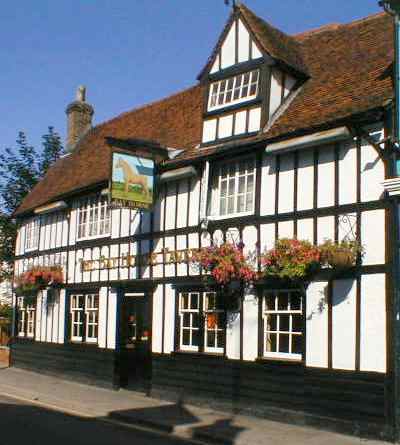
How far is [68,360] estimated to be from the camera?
18.0 metres

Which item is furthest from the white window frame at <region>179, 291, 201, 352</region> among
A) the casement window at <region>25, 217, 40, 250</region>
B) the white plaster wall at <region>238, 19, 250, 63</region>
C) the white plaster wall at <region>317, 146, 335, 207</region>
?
the casement window at <region>25, 217, 40, 250</region>

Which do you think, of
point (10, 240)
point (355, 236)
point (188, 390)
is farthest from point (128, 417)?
point (10, 240)

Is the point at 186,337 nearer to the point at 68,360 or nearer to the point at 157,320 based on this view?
the point at 157,320

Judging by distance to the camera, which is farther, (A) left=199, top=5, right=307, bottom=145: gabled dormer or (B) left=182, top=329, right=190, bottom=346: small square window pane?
(B) left=182, top=329, right=190, bottom=346: small square window pane

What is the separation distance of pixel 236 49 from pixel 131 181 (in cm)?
359

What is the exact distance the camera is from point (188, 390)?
1376 centimetres

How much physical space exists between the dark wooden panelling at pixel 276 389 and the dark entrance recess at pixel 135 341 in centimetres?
63

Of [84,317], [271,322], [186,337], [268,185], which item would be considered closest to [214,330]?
[186,337]

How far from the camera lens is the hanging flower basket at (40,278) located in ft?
61.3

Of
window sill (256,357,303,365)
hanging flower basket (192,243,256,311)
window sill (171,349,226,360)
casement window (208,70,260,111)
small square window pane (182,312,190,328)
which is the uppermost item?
casement window (208,70,260,111)

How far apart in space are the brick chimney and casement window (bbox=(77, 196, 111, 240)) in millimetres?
6011

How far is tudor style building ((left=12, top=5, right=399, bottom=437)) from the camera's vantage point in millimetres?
10719

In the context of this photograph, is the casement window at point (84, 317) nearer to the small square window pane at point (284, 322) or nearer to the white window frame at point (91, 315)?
the white window frame at point (91, 315)

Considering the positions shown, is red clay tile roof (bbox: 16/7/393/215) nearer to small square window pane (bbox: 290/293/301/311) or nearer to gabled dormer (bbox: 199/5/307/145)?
gabled dormer (bbox: 199/5/307/145)
